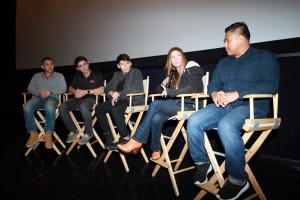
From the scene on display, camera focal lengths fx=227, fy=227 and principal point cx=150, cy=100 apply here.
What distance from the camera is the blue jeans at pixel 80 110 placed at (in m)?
3.04

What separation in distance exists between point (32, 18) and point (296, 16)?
599 centimetres

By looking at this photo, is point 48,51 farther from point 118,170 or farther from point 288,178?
point 288,178

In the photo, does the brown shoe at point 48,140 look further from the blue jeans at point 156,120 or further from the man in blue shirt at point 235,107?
the man in blue shirt at point 235,107

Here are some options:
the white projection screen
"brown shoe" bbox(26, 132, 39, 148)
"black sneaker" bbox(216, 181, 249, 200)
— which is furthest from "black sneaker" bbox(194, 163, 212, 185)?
"brown shoe" bbox(26, 132, 39, 148)

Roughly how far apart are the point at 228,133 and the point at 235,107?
36cm

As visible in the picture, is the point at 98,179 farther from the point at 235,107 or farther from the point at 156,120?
the point at 235,107

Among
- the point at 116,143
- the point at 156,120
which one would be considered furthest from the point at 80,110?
the point at 156,120

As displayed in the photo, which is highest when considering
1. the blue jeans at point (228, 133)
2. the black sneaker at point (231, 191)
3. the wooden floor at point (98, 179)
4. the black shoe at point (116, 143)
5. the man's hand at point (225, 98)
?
the man's hand at point (225, 98)

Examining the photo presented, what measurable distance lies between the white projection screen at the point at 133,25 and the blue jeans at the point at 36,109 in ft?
4.83

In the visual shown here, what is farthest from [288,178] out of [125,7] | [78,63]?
[125,7]

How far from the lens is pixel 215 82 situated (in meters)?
2.13

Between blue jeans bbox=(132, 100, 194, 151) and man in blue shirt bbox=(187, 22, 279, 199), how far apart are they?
1.05 feet

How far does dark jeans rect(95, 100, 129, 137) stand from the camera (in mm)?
2656

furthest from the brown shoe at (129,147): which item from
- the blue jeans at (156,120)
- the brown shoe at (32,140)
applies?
the brown shoe at (32,140)
